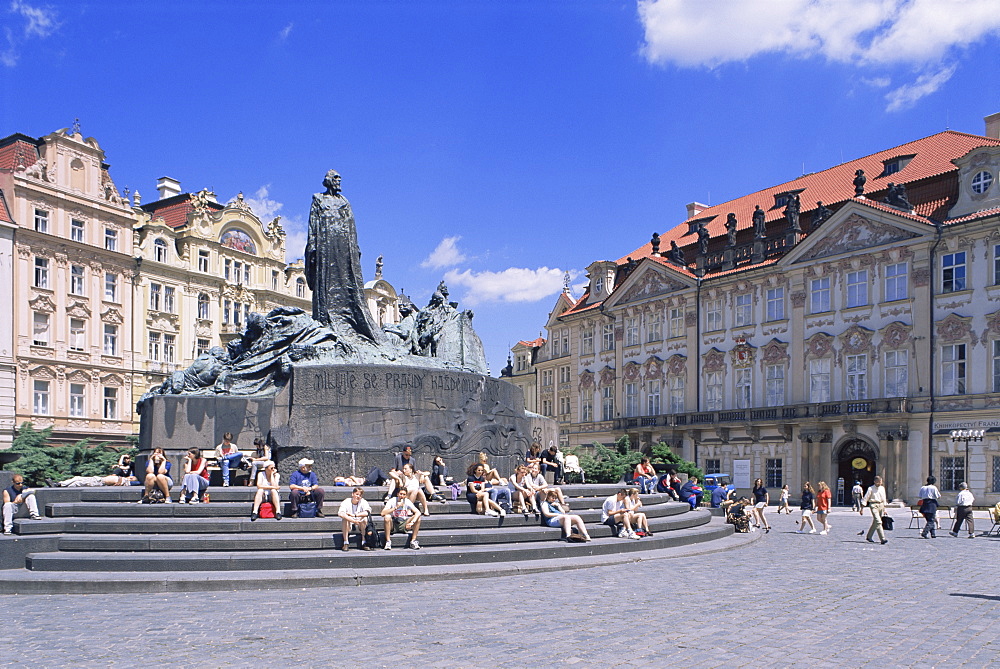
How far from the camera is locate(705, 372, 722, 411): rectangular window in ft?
145

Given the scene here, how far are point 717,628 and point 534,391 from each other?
57614 millimetres

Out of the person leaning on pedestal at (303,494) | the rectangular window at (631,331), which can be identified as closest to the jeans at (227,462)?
the person leaning on pedestal at (303,494)

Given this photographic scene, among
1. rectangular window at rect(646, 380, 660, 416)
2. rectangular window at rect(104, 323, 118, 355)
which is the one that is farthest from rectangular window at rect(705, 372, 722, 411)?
rectangular window at rect(104, 323, 118, 355)

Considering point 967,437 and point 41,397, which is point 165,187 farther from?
point 967,437

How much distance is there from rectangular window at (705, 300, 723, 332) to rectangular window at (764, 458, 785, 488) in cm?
651

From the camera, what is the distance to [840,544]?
18719 mm

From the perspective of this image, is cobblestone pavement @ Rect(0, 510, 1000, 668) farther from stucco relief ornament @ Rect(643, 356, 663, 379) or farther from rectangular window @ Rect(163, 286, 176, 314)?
rectangular window @ Rect(163, 286, 176, 314)

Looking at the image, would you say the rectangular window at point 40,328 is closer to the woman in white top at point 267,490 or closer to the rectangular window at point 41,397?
the rectangular window at point 41,397

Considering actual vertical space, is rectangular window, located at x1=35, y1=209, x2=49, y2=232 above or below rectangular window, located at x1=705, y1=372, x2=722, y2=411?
above

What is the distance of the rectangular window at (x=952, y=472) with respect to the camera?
34562 mm

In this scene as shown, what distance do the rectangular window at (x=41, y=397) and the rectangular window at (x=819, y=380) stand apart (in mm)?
31966

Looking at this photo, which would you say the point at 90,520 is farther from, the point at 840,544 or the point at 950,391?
the point at 950,391

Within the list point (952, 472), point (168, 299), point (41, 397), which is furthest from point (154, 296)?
point (952, 472)

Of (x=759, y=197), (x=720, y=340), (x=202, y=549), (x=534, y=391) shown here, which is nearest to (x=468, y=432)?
(x=202, y=549)
